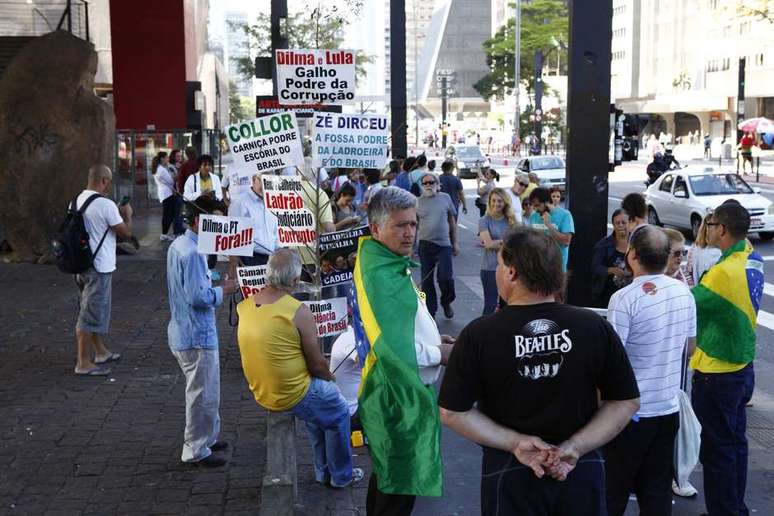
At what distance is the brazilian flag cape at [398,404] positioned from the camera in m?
4.70

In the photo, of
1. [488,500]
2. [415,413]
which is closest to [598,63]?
[415,413]

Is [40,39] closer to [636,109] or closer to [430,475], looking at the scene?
[430,475]

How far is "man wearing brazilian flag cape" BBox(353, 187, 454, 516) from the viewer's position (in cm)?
470

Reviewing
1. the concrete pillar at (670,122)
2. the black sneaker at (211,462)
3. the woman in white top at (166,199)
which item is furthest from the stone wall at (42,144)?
the concrete pillar at (670,122)

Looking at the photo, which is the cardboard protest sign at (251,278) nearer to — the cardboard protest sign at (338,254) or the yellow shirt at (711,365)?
the cardboard protest sign at (338,254)

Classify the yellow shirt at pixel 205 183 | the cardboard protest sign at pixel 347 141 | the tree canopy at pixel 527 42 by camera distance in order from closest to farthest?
1. the cardboard protest sign at pixel 347 141
2. the yellow shirt at pixel 205 183
3. the tree canopy at pixel 527 42

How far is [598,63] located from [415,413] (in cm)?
495

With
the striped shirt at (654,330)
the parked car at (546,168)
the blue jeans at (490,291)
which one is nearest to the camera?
the striped shirt at (654,330)

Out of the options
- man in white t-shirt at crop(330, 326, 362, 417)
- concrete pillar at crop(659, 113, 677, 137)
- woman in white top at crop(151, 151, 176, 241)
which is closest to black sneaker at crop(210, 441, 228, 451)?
man in white t-shirt at crop(330, 326, 362, 417)

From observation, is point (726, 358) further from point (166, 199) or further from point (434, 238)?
point (166, 199)

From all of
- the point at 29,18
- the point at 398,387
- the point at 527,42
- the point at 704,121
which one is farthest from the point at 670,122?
the point at 398,387

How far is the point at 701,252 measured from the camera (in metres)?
6.52

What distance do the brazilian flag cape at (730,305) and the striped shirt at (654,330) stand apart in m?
0.74

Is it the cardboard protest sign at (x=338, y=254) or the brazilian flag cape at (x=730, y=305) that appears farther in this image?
the cardboard protest sign at (x=338, y=254)
